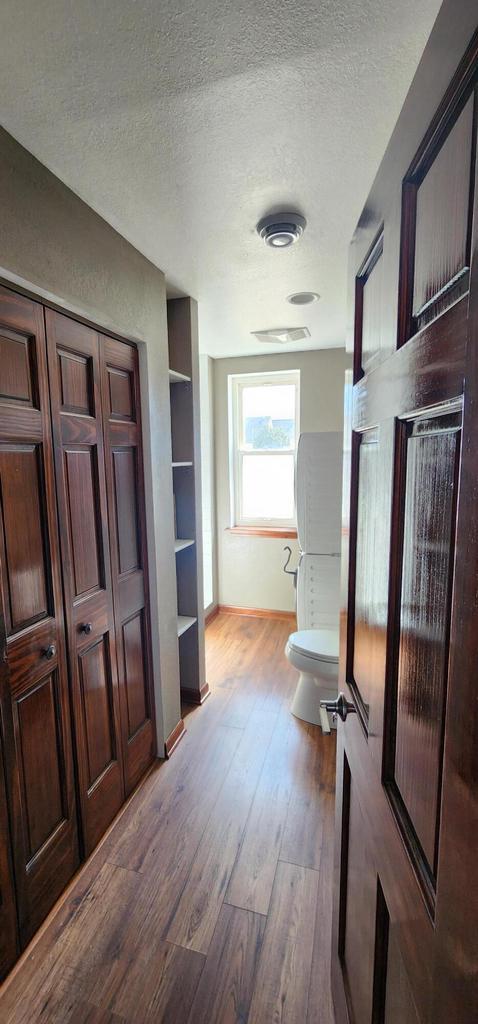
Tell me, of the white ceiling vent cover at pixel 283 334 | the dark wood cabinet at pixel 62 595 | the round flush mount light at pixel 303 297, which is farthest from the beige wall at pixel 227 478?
the dark wood cabinet at pixel 62 595

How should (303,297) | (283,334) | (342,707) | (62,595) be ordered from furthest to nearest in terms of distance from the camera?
(283,334) < (303,297) < (62,595) < (342,707)

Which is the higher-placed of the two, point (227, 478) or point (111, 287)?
point (111, 287)

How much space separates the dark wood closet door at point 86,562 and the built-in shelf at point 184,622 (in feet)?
2.07

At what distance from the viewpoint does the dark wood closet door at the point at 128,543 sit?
5.42ft

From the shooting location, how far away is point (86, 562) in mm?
1518

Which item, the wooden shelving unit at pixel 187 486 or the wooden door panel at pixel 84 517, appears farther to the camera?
the wooden shelving unit at pixel 187 486

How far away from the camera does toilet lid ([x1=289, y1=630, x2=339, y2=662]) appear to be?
7.30 ft

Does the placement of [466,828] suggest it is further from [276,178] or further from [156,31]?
[276,178]

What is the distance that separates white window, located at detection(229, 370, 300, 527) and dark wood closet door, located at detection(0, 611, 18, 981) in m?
2.78

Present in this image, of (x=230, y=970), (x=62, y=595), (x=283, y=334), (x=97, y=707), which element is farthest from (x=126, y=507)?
(x=283, y=334)

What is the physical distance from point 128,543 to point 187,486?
69cm

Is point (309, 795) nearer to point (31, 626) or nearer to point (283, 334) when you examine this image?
point (31, 626)

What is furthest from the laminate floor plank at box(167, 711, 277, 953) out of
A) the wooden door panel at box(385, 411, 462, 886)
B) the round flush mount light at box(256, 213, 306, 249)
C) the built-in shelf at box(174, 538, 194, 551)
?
the round flush mount light at box(256, 213, 306, 249)

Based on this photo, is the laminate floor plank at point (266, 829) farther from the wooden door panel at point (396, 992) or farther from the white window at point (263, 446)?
the white window at point (263, 446)
